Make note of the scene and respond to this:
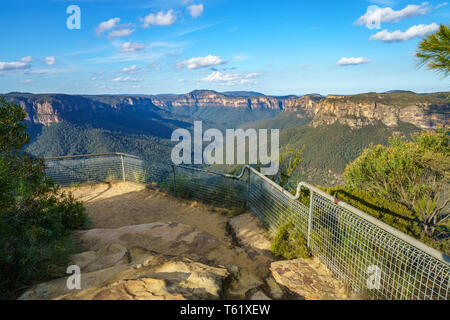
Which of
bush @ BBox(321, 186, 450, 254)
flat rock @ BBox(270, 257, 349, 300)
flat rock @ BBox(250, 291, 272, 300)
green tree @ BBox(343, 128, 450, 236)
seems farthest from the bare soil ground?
green tree @ BBox(343, 128, 450, 236)

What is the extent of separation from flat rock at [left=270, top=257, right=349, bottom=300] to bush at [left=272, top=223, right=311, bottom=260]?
19 centimetres

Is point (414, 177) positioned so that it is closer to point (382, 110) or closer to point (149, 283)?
point (149, 283)

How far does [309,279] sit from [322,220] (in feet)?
3.09

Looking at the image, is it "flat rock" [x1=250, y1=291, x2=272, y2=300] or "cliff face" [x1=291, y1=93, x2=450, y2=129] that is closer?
"flat rock" [x1=250, y1=291, x2=272, y2=300]

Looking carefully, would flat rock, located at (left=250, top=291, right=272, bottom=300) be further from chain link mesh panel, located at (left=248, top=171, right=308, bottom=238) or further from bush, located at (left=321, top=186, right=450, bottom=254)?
bush, located at (left=321, top=186, right=450, bottom=254)

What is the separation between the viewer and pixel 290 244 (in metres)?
4.22

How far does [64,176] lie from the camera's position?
30.4ft

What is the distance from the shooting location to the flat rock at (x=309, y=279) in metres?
3.03

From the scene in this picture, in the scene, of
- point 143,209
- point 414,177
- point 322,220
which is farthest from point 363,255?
point 414,177

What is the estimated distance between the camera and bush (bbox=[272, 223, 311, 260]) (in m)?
3.98

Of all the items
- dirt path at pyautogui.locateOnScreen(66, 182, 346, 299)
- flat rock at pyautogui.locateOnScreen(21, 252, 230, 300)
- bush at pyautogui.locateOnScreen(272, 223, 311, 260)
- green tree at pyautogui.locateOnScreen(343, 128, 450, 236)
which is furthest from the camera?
green tree at pyautogui.locateOnScreen(343, 128, 450, 236)

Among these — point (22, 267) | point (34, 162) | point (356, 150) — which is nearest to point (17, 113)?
point (34, 162)
